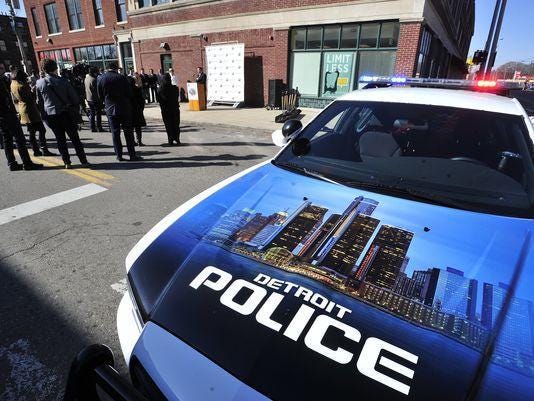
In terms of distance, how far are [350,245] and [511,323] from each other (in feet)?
2.24

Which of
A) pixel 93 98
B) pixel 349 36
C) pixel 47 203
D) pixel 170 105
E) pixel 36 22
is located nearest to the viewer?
pixel 47 203

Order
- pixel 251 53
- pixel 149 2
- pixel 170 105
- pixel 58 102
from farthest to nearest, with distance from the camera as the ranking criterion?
pixel 149 2
pixel 251 53
pixel 170 105
pixel 58 102

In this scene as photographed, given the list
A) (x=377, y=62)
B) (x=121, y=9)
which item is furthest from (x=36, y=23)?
(x=377, y=62)

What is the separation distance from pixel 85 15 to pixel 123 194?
84.5ft

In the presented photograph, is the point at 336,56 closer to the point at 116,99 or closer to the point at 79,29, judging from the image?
the point at 116,99

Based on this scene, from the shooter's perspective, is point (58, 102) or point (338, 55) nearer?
point (58, 102)

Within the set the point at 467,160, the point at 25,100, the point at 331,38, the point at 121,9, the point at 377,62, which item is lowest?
the point at 25,100

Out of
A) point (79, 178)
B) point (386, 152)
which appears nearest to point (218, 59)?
point (79, 178)

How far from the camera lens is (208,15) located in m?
16.4

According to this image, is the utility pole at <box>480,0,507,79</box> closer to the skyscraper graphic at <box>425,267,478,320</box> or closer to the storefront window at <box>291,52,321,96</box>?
the storefront window at <box>291,52,321,96</box>

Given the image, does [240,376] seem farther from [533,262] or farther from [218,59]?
[218,59]

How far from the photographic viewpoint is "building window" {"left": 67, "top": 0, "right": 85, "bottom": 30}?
2486 cm

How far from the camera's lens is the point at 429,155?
2.40m

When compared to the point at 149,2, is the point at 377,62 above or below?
below
